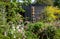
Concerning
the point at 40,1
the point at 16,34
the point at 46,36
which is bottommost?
→ the point at 40,1

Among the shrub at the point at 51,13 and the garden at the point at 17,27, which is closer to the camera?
the garden at the point at 17,27

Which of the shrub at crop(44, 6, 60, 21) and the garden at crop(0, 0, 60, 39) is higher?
the garden at crop(0, 0, 60, 39)

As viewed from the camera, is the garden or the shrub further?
the shrub

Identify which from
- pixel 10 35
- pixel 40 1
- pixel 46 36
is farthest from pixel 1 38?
pixel 40 1

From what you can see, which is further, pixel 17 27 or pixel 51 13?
pixel 51 13

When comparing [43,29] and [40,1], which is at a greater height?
[43,29]

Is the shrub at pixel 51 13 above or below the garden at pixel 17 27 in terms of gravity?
below

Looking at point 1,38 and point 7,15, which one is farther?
point 7,15

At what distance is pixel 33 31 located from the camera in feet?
45.0

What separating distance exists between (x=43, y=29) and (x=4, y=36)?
12.8 feet

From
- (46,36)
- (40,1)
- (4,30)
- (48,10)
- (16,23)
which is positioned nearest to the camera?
(4,30)

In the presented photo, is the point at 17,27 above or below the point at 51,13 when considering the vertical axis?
above

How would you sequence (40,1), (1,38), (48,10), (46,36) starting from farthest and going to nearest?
(40,1), (48,10), (46,36), (1,38)

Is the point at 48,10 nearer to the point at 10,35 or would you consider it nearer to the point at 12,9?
the point at 12,9
